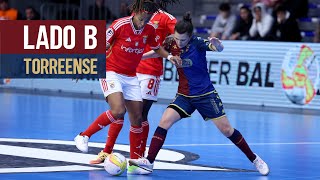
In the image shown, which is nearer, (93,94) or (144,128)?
(144,128)

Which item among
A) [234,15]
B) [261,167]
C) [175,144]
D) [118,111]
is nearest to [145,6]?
[118,111]

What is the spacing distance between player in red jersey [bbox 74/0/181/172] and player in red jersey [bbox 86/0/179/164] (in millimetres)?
431

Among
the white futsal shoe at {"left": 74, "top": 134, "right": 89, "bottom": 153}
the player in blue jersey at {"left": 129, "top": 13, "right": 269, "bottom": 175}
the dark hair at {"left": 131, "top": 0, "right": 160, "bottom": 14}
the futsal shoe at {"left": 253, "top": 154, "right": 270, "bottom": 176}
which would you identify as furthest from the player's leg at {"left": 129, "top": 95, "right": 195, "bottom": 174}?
the dark hair at {"left": 131, "top": 0, "right": 160, "bottom": 14}

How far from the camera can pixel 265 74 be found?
2403 centimetres

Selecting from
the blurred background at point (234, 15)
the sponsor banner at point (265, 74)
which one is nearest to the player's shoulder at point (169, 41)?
the sponsor banner at point (265, 74)

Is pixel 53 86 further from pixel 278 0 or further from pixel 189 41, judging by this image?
pixel 189 41

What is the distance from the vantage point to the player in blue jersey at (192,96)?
1230 cm

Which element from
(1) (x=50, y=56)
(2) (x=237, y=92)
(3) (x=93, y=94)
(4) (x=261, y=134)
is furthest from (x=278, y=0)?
(1) (x=50, y=56)

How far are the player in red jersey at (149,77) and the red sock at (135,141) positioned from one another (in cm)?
35

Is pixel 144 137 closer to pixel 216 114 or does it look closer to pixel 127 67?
pixel 127 67

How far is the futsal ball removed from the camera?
39.2 ft

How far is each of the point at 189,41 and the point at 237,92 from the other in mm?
12083

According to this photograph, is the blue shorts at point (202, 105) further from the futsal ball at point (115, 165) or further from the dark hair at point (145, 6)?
the dark hair at point (145, 6)

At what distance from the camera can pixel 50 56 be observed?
1452 centimetres
